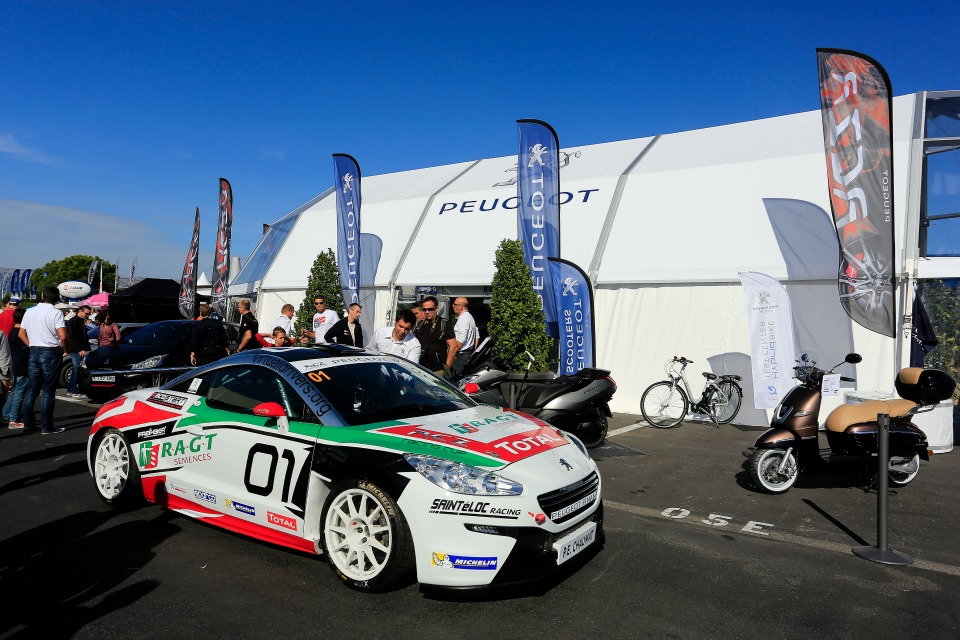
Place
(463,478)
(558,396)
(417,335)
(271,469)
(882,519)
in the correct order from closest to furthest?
(463,478) < (271,469) < (882,519) < (558,396) < (417,335)

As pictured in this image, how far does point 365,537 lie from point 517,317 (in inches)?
312

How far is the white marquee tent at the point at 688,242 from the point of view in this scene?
10.7m

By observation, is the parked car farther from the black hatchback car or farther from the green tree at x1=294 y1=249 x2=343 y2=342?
the green tree at x1=294 y1=249 x2=343 y2=342

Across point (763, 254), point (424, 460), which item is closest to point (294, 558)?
point (424, 460)

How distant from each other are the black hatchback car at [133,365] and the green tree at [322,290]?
4.05 meters

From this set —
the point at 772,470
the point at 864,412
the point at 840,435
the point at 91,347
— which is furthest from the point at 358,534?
the point at 91,347

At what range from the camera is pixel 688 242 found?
12.1 m

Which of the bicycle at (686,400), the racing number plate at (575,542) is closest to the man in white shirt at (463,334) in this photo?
the bicycle at (686,400)

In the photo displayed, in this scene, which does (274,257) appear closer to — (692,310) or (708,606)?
(692,310)

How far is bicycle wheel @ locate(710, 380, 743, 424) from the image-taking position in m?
10.8

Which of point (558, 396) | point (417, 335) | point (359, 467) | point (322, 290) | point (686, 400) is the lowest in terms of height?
point (686, 400)

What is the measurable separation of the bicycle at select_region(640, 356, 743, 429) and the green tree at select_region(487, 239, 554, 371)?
1936 mm

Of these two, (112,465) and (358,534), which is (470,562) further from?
(112,465)

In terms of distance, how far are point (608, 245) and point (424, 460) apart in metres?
9.92
